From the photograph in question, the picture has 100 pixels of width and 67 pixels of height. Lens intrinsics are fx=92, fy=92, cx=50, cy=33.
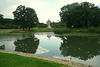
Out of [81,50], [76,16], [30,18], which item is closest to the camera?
[81,50]

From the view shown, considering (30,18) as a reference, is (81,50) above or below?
below

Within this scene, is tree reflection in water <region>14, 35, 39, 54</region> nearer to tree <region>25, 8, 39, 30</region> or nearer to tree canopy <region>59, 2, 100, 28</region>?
tree <region>25, 8, 39, 30</region>

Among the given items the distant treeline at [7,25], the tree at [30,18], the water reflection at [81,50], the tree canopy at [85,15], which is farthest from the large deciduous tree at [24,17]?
the water reflection at [81,50]

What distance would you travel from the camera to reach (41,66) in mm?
5711

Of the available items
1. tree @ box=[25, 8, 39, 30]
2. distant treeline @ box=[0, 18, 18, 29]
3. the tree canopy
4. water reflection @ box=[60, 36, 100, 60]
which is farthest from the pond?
distant treeline @ box=[0, 18, 18, 29]

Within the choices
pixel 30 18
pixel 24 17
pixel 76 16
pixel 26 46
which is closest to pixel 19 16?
pixel 24 17

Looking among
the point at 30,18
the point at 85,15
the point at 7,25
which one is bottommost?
the point at 7,25

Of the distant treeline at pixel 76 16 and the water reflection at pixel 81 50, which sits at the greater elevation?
the distant treeline at pixel 76 16

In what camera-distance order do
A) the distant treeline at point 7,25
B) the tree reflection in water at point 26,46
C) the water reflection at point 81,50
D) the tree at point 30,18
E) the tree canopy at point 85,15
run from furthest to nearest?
the distant treeline at point 7,25 < the tree at point 30,18 < the tree canopy at point 85,15 < the tree reflection in water at point 26,46 < the water reflection at point 81,50

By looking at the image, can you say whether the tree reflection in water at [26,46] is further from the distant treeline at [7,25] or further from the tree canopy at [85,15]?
the distant treeline at [7,25]

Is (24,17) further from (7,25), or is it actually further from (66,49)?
(66,49)

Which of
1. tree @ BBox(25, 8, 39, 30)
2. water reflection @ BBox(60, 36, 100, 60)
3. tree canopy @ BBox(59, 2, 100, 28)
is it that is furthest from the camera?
tree @ BBox(25, 8, 39, 30)

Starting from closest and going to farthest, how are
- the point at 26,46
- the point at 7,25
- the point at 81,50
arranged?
1. the point at 81,50
2. the point at 26,46
3. the point at 7,25

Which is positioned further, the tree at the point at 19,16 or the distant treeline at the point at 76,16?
the tree at the point at 19,16
